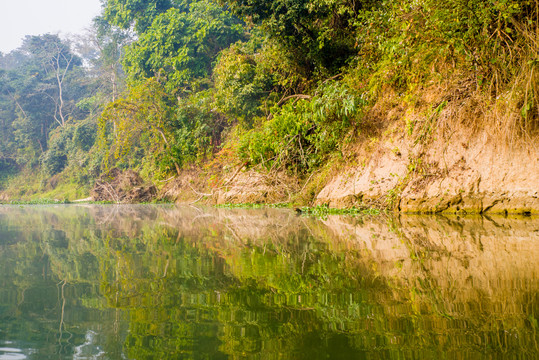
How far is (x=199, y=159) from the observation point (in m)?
13.0

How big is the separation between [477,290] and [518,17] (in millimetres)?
4007

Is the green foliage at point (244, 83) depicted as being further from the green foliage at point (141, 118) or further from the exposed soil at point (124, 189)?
the exposed soil at point (124, 189)

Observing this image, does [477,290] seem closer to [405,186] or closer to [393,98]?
[405,186]

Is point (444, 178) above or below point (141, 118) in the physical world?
below

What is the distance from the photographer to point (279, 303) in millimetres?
1234

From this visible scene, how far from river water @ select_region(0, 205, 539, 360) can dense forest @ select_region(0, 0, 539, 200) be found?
2.77 metres

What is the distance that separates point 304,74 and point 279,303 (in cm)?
787

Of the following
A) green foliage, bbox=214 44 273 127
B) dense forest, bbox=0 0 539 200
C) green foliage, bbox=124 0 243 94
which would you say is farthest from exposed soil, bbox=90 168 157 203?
green foliage, bbox=214 44 273 127

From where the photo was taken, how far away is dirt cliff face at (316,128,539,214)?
13.3 feet

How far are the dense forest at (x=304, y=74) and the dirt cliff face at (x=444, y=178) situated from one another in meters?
0.30

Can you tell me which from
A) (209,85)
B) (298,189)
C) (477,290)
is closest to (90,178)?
(209,85)

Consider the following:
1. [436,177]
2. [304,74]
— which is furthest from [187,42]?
[436,177]

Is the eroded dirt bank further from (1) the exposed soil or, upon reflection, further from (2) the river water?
(1) the exposed soil

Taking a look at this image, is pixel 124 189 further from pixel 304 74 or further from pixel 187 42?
pixel 304 74
